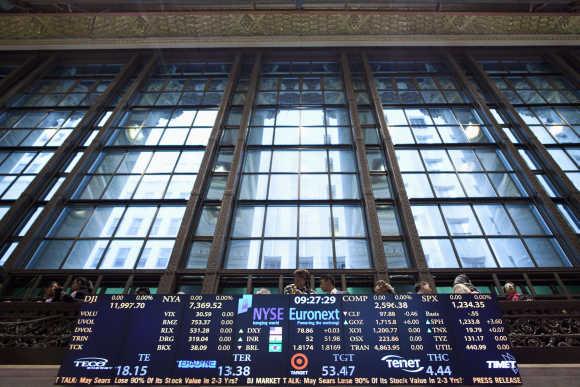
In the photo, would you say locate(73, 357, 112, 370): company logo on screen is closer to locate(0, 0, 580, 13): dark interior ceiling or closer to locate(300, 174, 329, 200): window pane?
locate(300, 174, 329, 200): window pane

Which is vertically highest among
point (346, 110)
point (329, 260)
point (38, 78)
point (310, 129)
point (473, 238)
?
point (38, 78)

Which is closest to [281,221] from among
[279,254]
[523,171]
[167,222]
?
[279,254]

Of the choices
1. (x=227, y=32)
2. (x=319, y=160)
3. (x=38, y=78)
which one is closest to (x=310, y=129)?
(x=319, y=160)

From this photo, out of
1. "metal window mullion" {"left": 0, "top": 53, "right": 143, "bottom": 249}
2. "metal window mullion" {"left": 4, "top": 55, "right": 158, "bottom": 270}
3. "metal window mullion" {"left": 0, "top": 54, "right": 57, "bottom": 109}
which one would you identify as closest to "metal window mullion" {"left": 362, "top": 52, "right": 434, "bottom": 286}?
"metal window mullion" {"left": 4, "top": 55, "right": 158, "bottom": 270}

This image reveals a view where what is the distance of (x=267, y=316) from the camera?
6121 mm

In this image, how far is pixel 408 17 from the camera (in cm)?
1783

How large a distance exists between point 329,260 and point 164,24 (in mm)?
13638

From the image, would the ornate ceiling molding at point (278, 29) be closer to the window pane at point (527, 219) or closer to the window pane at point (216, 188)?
the window pane at point (216, 188)

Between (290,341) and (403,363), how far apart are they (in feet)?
4.91

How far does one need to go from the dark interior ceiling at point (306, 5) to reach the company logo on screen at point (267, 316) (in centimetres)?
1546

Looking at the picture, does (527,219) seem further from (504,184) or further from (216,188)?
(216,188)

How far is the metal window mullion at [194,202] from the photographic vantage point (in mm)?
9094

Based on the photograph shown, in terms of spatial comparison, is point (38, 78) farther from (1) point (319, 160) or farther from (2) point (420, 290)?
(2) point (420, 290)

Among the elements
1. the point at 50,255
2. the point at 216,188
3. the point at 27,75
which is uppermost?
the point at 27,75
